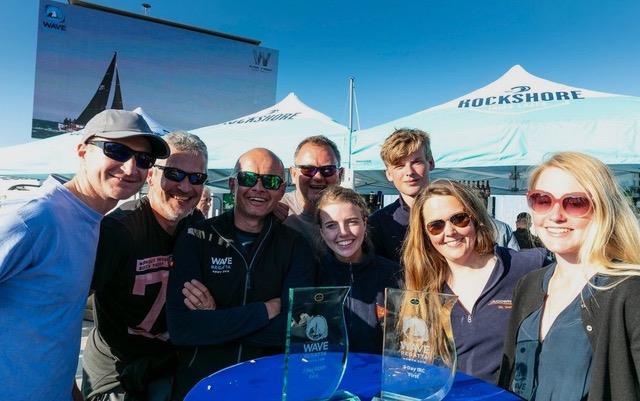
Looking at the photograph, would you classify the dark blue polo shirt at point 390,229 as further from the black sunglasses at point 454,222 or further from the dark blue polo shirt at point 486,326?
the dark blue polo shirt at point 486,326

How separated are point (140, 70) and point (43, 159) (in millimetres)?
32451

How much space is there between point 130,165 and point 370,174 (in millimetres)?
5037

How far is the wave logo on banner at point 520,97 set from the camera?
471 centimetres

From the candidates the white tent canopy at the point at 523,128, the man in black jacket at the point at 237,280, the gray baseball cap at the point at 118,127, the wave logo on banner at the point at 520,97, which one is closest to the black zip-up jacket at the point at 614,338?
the man in black jacket at the point at 237,280

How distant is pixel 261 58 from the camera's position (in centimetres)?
4119

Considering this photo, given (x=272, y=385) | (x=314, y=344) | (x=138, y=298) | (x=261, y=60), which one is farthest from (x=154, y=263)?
(x=261, y=60)

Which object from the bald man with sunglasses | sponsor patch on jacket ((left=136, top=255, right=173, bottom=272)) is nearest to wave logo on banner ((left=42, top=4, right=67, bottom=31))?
the bald man with sunglasses

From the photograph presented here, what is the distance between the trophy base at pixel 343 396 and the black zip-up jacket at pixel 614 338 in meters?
0.72

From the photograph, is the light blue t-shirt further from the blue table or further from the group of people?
the blue table

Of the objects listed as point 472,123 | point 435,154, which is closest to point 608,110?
point 472,123

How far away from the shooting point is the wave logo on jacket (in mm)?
2006

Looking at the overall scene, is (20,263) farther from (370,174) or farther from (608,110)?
(370,174)

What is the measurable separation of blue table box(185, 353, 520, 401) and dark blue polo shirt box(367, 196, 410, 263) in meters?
1.18

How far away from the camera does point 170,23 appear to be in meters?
38.2
